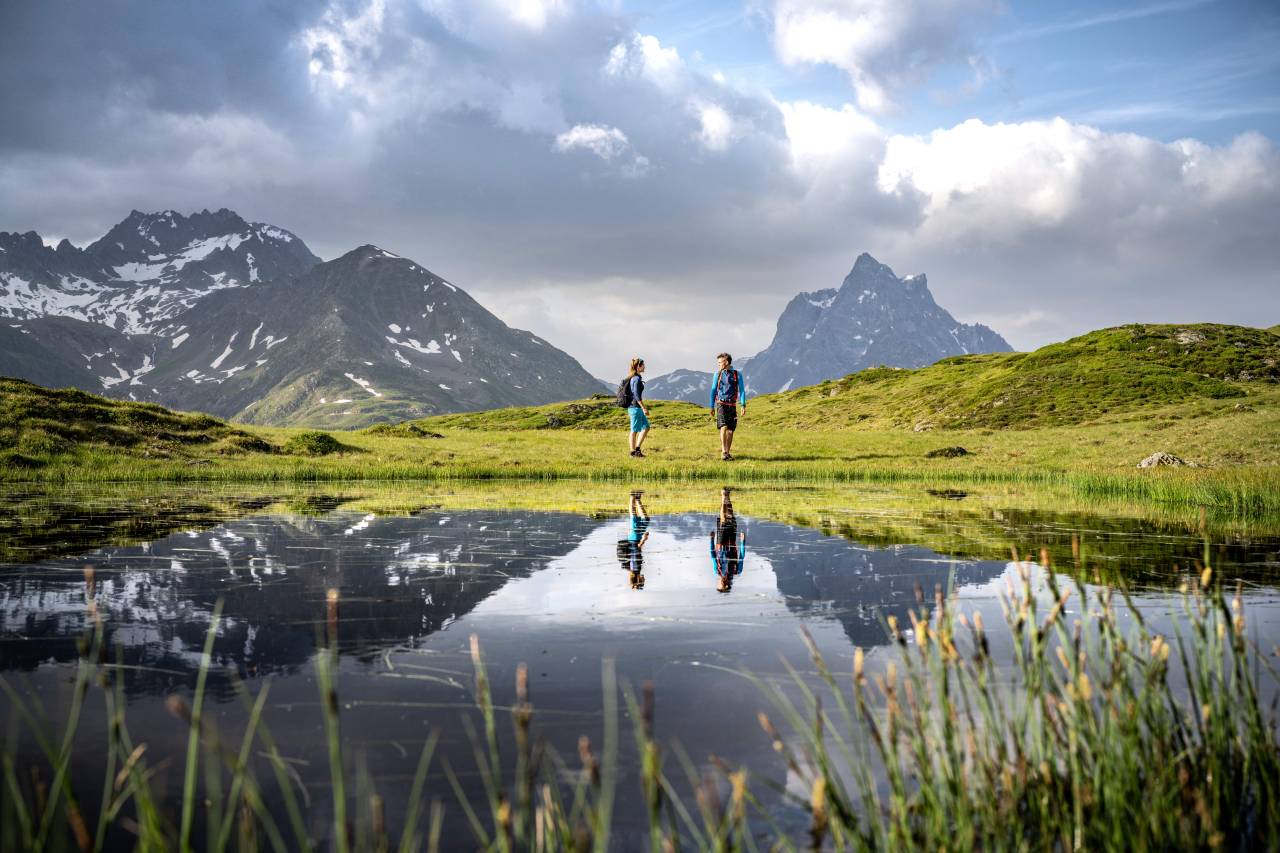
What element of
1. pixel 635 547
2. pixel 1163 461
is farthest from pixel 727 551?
pixel 1163 461

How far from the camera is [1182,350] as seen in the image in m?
97.9

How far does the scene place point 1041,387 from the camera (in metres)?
92.3

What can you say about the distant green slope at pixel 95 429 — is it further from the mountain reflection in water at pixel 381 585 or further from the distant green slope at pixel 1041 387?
the distant green slope at pixel 1041 387

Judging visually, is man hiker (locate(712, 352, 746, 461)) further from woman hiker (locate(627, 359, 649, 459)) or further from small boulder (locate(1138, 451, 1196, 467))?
small boulder (locate(1138, 451, 1196, 467))

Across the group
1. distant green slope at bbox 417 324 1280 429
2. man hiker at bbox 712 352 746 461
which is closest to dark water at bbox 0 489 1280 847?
man hiker at bbox 712 352 746 461

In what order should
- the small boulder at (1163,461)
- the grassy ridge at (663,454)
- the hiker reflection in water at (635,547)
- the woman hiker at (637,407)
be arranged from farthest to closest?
the small boulder at (1163,461) < the woman hiker at (637,407) < the grassy ridge at (663,454) < the hiker reflection in water at (635,547)

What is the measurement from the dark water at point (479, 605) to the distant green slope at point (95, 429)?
17.4 metres

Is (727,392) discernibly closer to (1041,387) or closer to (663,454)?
(663,454)

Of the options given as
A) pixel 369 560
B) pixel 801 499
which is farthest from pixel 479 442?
pixel 369 560

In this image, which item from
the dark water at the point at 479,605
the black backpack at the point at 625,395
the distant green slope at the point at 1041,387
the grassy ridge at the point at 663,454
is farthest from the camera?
the distant green slope at the point at 1041,387

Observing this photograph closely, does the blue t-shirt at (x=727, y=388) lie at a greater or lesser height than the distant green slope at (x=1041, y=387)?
lesser

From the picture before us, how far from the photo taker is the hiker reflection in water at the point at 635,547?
10860mm

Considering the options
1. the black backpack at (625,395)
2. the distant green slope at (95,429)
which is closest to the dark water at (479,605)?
the black backpack at (625,395)

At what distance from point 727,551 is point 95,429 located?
1241 inches
